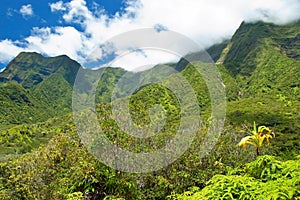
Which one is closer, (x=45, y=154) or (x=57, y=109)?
(x=45, y=154)

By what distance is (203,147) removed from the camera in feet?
45.6

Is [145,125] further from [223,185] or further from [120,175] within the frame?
[223,185]

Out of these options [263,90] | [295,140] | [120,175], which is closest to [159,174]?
[120,175]

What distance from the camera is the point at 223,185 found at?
4570 mm

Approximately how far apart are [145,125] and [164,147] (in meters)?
2.14

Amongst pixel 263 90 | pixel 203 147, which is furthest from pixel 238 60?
pixel 203 147

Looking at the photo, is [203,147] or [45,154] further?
[203,147]

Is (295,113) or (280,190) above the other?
(295,113)

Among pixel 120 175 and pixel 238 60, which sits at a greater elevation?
pixel 238 60

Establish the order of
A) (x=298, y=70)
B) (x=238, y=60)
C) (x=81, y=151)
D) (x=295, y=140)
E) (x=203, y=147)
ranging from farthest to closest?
(x=238, y=60)
(x=298, y=70)
(x=295, y=140)
(x=203, y=147)
(x=81, y=151)

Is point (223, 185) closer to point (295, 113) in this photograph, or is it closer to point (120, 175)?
point (120, 175)

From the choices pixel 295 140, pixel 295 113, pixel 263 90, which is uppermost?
pixel 263 90

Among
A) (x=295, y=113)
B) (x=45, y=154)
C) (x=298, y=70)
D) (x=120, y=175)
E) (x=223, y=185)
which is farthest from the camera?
(x=298, y=70)

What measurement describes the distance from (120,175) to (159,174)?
3498 mm
